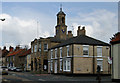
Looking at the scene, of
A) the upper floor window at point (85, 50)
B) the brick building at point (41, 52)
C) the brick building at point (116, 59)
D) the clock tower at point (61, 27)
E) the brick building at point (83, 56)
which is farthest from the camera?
the clock tower at point (61, 27)

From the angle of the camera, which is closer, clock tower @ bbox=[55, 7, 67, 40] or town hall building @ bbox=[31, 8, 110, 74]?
town hall building @ bbox=[31, 8, 110, 74]

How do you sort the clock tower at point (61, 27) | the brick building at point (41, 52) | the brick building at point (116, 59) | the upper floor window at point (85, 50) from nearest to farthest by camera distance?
the brick building at point (116, 59)
the upper floor window at point (85, 50)
the brick building at point (41, 52)
the clock tower at point (61, 27)

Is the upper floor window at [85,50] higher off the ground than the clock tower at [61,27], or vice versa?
the clock tower at [61,27]

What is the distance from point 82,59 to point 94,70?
322 centimetres

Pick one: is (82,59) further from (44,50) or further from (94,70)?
(44,50)

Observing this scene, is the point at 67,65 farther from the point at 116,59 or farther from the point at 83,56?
the point at 116,59

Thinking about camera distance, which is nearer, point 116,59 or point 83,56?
point 116,59

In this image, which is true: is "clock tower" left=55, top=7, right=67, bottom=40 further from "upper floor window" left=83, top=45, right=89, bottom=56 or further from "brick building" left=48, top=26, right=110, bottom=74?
"upper floor window" left=83, top=45, right=89, bottom=56

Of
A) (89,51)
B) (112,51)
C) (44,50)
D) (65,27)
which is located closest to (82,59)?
(89,51)

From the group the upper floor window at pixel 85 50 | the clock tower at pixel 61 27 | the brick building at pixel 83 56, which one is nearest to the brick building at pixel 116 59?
the brick building at pixel 83 56

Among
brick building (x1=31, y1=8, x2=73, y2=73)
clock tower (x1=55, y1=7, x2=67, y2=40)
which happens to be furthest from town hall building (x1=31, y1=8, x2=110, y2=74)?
clock tower (x1=55, y1=7, x2=67, y2=40)

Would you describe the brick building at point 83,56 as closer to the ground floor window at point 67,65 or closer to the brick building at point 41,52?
the ground floor window at point 67,65

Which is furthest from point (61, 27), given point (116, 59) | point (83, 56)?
point (116, 59)

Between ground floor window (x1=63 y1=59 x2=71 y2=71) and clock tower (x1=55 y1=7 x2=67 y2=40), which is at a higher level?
clock tower (x1=55 y1=7 x2=67 y2=40)
